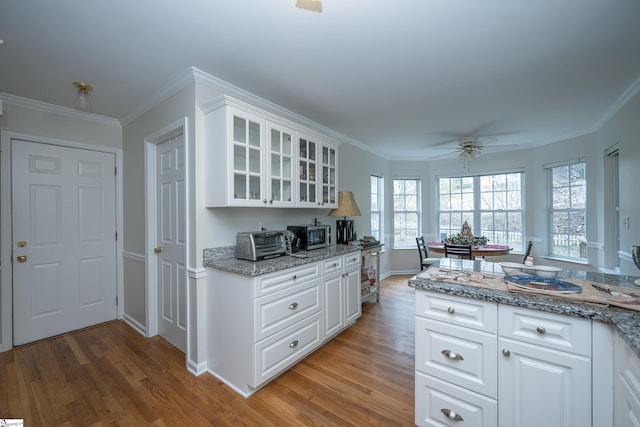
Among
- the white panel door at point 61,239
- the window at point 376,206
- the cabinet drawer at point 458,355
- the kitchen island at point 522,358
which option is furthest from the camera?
the window at point 376,206

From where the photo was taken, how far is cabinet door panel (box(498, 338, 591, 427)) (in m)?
1.14

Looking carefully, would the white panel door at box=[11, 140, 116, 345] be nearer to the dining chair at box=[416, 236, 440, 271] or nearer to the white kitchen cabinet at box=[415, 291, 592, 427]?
the white kitchen cabinet at box=[415, 291, 592, 427]

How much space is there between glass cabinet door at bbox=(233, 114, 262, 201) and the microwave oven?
67 centimetres

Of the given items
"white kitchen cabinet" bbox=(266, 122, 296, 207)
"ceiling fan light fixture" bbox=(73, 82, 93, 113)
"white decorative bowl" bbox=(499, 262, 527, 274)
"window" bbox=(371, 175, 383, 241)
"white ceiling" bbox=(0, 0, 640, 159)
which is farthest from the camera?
"window" bbox=(371, 175, 383, 241)

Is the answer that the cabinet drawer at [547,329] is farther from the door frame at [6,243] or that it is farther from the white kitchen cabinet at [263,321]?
the door frame at [6,243]

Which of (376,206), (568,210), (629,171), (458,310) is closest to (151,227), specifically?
(458,310)

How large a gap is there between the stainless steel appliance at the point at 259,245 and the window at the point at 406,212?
377 centimetres

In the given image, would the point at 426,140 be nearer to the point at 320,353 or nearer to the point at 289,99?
the point at 289,99

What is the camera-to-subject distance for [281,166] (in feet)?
8.32

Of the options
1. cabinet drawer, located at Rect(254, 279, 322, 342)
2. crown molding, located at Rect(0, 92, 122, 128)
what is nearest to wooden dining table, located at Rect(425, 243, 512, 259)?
cabinet drawer, located at Rect(254, 279, 322, 342)

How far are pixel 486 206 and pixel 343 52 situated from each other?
14.9ft

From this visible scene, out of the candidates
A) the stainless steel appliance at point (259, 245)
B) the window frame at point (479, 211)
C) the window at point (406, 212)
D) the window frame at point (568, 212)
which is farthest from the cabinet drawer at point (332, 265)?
the window frame at point (568, 212)

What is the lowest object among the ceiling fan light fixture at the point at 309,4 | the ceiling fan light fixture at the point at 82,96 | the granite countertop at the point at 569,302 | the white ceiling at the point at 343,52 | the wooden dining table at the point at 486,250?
the wooden dining table at the point at 486,250

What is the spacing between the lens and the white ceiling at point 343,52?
1.55 metres
